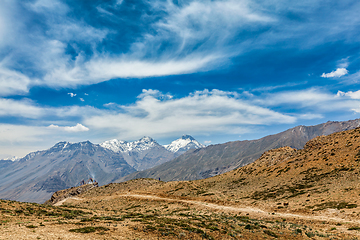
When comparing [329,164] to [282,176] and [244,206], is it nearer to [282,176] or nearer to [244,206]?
[282,176]

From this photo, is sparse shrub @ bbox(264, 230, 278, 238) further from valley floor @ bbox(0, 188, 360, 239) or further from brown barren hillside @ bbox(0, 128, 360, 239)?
brown barren hillside @ bbox(0, 128, 360, 239)

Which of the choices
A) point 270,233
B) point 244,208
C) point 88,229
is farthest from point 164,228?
point 244,208

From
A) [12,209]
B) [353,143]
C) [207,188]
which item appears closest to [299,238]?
[12,209]

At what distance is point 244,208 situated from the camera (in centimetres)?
5159

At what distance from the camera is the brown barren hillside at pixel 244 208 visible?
2634 cm

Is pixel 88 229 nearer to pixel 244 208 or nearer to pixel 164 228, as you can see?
pixel 164 228

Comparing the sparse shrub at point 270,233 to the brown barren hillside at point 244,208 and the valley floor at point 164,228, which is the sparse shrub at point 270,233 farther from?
the brown barren hillside at point 244,208

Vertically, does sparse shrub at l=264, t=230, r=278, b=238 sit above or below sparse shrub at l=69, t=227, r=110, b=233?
below

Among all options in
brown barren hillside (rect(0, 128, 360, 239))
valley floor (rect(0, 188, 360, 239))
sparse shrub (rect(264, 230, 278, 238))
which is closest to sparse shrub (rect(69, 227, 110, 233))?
valley floor (rect(0, 188, 360, 239))

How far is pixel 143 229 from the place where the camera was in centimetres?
2661

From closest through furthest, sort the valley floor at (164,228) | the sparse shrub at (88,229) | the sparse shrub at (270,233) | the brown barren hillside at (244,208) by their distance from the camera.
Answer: the valley floor at (164,228) → the sparse shrub at (88,229) → the brown barren hillside at (244,208) → the sparse shrub at (270,233)

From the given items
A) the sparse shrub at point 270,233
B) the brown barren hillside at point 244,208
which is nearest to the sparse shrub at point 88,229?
the brown barren hillside at point 244,208

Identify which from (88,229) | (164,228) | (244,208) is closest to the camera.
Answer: (88,229)

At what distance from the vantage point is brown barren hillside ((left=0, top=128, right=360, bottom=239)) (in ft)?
86.4
